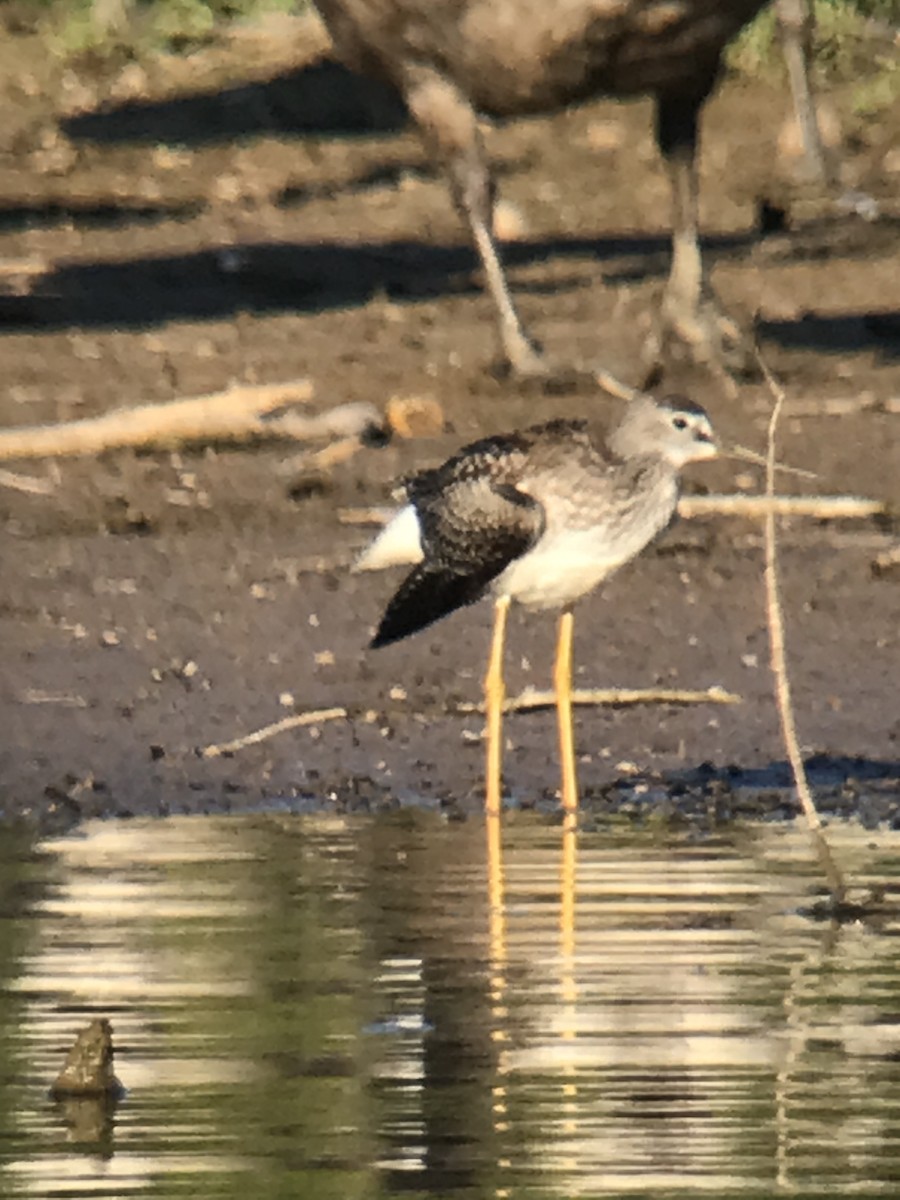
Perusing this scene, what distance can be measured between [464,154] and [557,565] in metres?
5.00

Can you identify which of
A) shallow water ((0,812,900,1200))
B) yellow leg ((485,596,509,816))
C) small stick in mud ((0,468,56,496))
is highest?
small stick in mud ((0,468,56,496))

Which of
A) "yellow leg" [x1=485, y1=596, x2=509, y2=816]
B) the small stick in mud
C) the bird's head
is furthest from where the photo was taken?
the small stick in mud

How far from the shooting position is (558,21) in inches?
531

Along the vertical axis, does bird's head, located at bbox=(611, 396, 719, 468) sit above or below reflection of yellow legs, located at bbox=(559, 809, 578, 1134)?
above

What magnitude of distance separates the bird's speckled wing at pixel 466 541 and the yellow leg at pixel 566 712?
0.31 m

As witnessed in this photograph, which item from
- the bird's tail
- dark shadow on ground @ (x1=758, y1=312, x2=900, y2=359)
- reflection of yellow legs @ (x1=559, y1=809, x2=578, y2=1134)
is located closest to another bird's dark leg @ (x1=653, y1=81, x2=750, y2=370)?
dark shadow on ground @ (x1=758, y1=312, x2=900, y2=359)

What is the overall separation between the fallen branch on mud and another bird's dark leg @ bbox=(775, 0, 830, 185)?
9.17 meters

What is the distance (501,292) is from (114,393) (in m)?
1.54

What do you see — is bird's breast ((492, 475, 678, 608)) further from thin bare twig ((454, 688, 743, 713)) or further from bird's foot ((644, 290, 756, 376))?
bird's foot ((644, 290, 756, 376))

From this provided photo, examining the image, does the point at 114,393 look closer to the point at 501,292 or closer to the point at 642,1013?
the point at 501,292

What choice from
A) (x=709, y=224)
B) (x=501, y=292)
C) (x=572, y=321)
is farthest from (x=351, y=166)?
(x=501, y=292)

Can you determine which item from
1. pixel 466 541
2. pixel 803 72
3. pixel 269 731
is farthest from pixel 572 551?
pixel 803 72

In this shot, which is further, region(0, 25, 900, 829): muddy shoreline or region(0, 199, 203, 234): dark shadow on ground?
region(0, 199, 203, 234): dark shadow on ground

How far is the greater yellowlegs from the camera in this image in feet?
29.3
